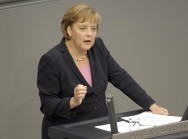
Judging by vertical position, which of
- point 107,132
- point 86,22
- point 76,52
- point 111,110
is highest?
point 86,22

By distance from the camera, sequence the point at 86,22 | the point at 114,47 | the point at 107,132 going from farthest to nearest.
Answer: the point at 114,47 → the point at 86,22 → the point at 107,132

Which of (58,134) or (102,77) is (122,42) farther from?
(58,134)

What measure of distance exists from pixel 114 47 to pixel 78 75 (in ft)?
3.71

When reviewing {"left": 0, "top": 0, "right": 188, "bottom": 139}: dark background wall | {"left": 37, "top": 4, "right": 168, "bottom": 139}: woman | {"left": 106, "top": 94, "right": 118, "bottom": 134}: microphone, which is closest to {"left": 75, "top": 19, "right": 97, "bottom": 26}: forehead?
{"left": 37, "top": 4, "right": 168, "bottom": 139}: woman

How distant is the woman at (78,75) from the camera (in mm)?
2186

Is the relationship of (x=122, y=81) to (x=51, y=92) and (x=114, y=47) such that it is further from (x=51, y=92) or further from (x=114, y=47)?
(x=114, y=47)

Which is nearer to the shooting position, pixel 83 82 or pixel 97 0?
pixel 83 82

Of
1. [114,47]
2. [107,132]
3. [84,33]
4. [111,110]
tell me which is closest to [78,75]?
[84,33]

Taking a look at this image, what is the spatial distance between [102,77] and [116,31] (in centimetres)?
103

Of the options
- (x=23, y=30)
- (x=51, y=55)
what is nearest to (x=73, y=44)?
(x=51, y=55)

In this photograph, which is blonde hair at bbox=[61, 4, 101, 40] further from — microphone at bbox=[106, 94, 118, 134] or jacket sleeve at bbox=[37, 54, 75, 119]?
microphone at bbox=[106, 94, 118, 134]

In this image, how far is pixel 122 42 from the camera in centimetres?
335

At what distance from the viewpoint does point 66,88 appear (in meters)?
2.21

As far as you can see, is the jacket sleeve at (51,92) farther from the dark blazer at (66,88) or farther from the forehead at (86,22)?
the forehead at (86,22)
